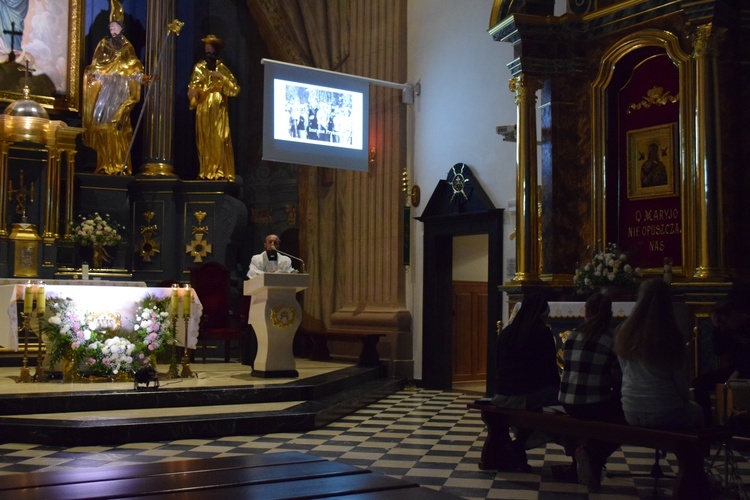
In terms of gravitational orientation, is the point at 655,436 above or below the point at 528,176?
below

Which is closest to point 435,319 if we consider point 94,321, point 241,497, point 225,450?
point 94,321

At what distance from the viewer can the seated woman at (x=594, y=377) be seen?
5.29 meters

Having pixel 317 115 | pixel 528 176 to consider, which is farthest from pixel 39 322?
pixel 528 176

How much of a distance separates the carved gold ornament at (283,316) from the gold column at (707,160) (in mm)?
4015

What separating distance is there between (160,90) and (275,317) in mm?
5612

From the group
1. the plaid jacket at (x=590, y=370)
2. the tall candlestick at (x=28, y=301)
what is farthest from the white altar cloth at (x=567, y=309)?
the tall candlestick at (x=28, y=301)

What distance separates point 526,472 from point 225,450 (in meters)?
2.29

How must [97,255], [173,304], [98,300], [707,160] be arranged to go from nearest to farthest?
[707,160]
[98,300]
[173,304]
[97,255]

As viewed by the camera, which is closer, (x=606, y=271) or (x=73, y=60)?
(x=606, y=271)

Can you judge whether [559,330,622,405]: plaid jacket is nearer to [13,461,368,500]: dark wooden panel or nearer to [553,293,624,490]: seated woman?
[553,293,624,490]: seated woman

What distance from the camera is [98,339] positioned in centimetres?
905

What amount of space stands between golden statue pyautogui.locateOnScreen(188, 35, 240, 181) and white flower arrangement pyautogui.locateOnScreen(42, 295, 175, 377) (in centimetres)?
457

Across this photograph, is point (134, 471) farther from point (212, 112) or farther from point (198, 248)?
point (212, 112)

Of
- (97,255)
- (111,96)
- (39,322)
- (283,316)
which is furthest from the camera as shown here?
(111,96)
